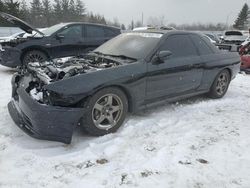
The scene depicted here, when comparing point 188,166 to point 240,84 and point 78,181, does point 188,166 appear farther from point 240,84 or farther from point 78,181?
point 240,84

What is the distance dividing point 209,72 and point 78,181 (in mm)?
3693

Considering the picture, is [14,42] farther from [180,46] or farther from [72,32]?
[180,46]

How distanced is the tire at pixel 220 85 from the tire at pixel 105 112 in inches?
104

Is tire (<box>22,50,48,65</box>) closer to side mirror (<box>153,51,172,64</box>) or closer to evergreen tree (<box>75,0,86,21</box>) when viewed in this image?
side mirror (<box>153,51,172,64</box>)

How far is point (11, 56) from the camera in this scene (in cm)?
743

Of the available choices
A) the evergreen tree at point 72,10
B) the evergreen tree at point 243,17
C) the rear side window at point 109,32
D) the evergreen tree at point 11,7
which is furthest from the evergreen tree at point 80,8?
the rear side window at point 109,32

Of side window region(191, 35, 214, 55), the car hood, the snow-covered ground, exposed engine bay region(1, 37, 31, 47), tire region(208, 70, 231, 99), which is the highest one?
the car hood

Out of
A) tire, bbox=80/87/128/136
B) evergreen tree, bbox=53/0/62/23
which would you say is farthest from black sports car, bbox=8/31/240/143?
evergreen tree, bbox=53/0/62/23

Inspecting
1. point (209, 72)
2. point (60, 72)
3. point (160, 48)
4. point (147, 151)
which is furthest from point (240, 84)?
point (60, 72)

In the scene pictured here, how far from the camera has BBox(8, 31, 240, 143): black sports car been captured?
10.8ft

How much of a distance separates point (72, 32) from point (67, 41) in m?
0.38

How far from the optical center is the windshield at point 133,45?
173 inches

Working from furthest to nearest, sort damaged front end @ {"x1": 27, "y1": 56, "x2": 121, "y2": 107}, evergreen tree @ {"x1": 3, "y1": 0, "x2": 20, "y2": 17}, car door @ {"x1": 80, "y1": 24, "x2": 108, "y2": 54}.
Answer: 1. evergreen tree @ {"x1": 3, "y1": 0, "x2": 20, "y2": 17}
2. car door @ {"x1": 80, "y1": 24, "x2": 108, "y2": 54}
3. damaged front end @ {"x1": 27, "y1": 56, "x2": 121, "y2": 107}

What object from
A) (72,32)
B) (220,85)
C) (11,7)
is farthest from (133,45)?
(11,7)
